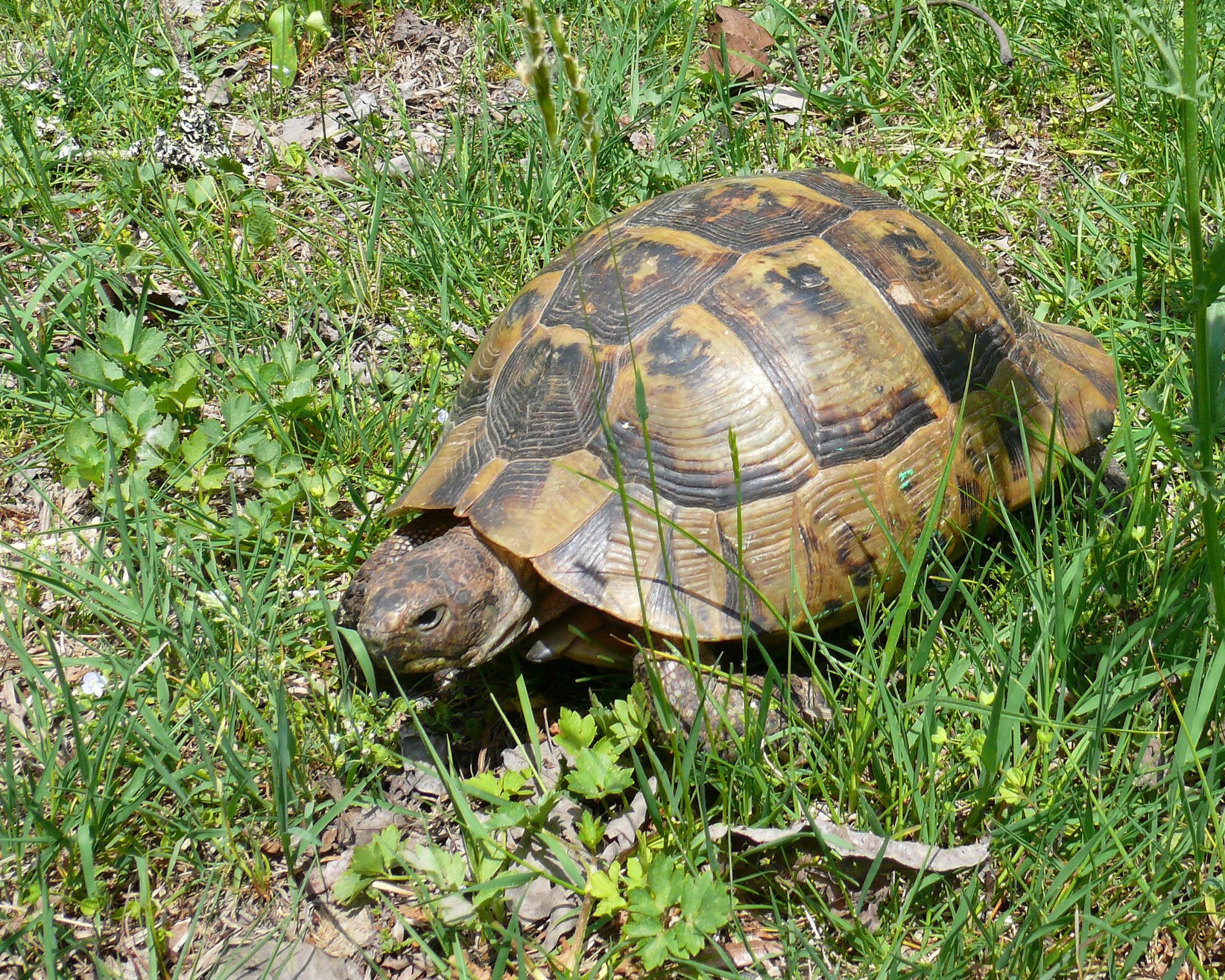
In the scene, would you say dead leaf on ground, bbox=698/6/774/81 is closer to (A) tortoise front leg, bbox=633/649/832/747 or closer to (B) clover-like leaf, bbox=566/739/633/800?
→ (A) tortoise front leg, bbox=633/649/832/747

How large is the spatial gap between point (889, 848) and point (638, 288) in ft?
5.00

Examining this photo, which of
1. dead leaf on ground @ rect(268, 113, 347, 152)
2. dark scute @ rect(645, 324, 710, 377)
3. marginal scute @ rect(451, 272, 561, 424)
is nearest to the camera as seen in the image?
dark scute @ rect(645, 324, 710, 377)

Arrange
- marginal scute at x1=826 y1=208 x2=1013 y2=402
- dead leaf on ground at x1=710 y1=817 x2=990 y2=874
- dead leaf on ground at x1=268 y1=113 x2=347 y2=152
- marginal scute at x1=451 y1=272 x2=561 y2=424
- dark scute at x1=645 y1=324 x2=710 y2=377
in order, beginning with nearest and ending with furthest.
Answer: dead leaf on ground at x1=710 y1=817 x2=990 y2=874
dark scute at x1=645 y1=324 x2=710 y2=377
marginal scute at x1=826 y1=208 x2=1013 y2=402
marginal scute at x1=451 y1=272 x2=561 y2=424
dead leaf on ground at x1=268 y1=113 x2=347 y2=152

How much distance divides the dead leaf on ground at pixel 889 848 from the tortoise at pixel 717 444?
0.48 metres

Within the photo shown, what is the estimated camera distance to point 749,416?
8.44 feet

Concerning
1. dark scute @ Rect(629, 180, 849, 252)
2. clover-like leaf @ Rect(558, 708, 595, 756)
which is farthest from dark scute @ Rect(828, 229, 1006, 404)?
clover-like leaf @ Rect(558, 708, 595, 756)

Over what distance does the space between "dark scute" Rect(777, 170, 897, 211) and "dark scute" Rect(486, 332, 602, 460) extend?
0.92 meters

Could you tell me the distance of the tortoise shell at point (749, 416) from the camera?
99.3 inches

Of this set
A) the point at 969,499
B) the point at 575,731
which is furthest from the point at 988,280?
the point at 575,731

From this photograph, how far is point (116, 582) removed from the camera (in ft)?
9.67

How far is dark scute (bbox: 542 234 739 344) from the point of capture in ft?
8.86

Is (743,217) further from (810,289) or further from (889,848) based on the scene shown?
(889,848)

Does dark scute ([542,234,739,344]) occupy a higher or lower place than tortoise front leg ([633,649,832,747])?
higher

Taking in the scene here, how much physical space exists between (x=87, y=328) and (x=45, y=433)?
46 centimetres
